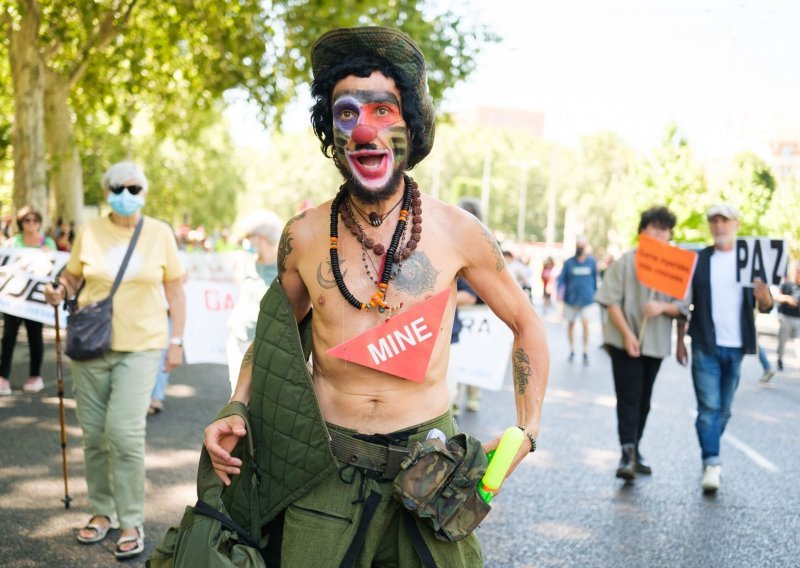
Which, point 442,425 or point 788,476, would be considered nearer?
point 442,425

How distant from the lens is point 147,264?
4949mm

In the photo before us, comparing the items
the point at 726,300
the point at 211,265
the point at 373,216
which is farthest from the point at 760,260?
the point at 211,265

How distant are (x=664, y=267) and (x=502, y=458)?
4.28 metres

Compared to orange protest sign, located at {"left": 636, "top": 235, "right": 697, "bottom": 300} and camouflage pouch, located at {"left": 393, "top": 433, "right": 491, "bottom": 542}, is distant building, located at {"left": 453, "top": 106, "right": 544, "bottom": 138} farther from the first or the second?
camouflage pouch, located at {"left": 393, "top": 433, "right": 491, "bottom": 542}

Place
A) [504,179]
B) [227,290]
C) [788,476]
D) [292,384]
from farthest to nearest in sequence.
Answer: [504,179] < [227,290] < [788,476] < [292,384]

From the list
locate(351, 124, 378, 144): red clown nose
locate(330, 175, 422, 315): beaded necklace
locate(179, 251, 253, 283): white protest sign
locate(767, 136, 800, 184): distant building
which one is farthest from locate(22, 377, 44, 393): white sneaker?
locate(767, 136, 800, 184): distant building

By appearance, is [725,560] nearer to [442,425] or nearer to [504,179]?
[442,425]

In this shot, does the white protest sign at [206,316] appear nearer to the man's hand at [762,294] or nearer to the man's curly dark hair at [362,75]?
the man's hand at [762,294]

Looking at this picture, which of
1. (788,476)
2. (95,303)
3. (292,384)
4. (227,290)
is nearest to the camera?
(292,384)

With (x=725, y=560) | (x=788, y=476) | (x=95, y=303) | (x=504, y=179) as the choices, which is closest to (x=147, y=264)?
(x=95, y=303)

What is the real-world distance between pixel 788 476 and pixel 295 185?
84.3 m

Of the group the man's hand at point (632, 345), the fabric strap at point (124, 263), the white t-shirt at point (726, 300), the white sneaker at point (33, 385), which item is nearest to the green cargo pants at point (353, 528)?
the fabric strap at point (124, 263)

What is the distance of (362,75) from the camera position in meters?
2.70

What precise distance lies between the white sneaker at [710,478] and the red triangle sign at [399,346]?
169 inches
